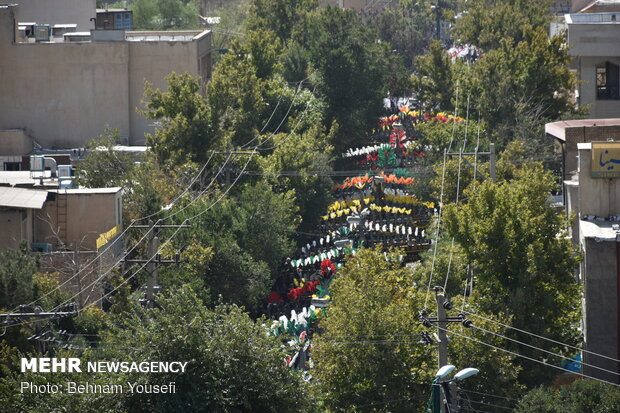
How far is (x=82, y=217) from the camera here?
4556 cm

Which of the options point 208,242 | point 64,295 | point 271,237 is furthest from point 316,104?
point 64,295

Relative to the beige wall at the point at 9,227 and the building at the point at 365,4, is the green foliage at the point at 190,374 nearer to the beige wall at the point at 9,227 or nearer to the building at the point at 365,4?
the beige wall at the point at 9,227

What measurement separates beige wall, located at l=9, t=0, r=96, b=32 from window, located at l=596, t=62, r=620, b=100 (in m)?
30.5

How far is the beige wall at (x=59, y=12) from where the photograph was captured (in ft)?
276

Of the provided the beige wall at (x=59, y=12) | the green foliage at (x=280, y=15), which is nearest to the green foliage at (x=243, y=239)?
the beige wall at (x=59, y=12)

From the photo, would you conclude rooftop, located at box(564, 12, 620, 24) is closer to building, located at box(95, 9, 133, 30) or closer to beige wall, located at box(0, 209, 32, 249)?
building, located at box(95, 9, 133, 30)

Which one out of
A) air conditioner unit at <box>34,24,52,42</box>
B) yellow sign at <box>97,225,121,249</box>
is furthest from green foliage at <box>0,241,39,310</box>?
air conditioner unit at <box>34,24,52,42</box>

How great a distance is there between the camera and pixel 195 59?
72.4 metres

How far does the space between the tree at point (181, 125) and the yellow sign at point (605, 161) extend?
67.4 feet

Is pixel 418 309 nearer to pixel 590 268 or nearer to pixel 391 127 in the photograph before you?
pixel 590 268

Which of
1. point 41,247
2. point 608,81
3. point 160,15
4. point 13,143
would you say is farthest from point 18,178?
point 160,15

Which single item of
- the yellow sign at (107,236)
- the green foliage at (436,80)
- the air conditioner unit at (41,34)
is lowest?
the yellow sign at (107,236)

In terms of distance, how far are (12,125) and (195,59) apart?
9.04m

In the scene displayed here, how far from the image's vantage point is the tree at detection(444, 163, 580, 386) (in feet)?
119
